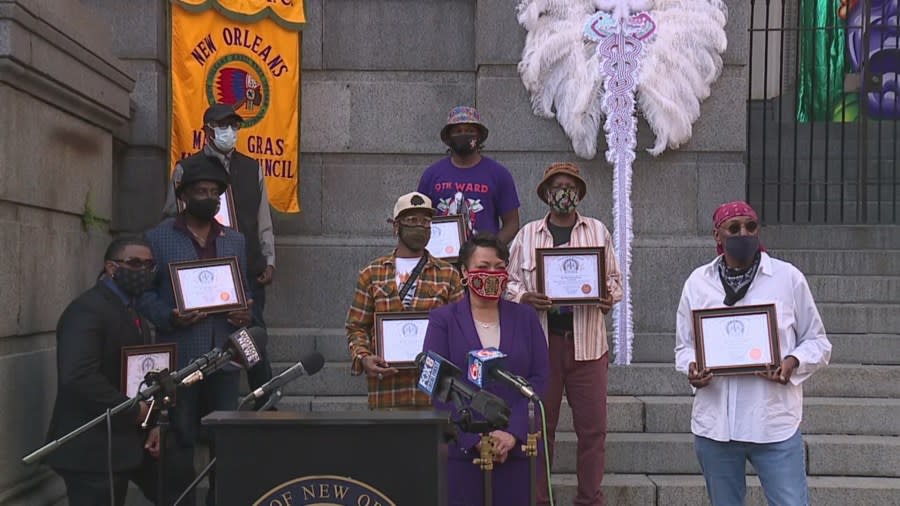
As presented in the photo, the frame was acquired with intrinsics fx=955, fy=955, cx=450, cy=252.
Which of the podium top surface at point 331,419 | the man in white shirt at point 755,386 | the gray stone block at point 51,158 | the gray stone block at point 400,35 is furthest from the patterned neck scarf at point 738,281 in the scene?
the gray stone block at point 400,35

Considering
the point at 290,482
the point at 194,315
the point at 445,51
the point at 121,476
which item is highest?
the point at 445,51

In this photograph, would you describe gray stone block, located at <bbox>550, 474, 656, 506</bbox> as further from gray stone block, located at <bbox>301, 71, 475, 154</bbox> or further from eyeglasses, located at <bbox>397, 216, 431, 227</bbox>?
gray stone block, located at <bbox>301, 71, 475, 154</bbox>

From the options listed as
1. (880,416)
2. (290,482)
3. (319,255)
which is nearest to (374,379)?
(290,482)

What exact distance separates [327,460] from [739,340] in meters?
2.39

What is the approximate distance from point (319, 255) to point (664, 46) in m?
3.70

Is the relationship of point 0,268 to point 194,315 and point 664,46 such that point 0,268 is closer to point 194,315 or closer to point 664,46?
point 194,315

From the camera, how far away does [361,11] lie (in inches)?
369

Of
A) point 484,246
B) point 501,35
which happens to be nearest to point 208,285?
point 484,246

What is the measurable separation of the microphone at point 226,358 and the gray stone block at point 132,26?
510 centimetres

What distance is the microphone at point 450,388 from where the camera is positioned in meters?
3.76

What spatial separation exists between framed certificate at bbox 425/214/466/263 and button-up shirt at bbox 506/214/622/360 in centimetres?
38

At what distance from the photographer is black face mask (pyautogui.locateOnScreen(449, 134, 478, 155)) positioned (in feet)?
22.4

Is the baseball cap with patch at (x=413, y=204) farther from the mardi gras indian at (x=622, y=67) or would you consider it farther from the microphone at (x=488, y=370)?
the mardi gras indian at (x=622, y=67)

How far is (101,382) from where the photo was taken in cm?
517
